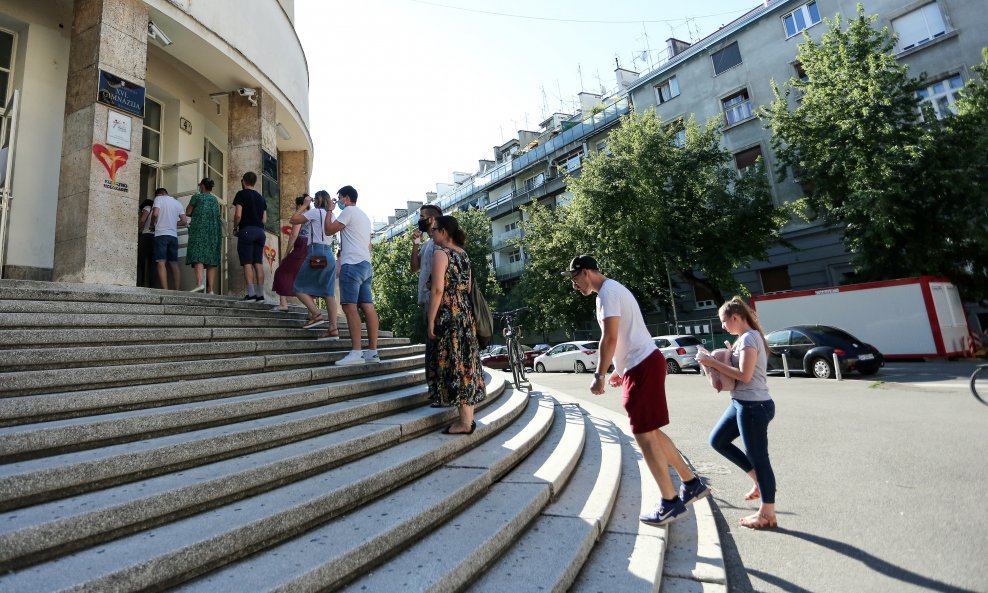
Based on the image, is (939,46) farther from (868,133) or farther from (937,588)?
(937,588)

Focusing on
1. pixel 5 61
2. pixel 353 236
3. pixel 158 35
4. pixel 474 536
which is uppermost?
pixel 158 35

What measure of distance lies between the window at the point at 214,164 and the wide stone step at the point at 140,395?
25.4ft

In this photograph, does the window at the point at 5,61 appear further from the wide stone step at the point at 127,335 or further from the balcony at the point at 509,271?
the balcony at the point at 509,271

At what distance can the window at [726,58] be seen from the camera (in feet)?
78.6

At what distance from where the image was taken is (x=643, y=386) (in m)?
3.11

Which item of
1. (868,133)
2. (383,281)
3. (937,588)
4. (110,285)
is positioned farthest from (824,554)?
(383,281)

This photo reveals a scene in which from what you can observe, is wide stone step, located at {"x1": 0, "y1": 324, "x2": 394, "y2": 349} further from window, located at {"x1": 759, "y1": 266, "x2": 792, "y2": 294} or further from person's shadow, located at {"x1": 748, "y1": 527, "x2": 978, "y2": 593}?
window, located at {"x1": 759, "y1": 266, "x2": 792, "y2": 294}

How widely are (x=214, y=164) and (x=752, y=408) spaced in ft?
37.0

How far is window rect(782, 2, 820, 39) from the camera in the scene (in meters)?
21.3

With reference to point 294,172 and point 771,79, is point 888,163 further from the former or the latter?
point 294,172

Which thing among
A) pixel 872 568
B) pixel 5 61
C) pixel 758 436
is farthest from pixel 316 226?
pixel 872 568

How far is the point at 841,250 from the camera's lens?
67.6 ft

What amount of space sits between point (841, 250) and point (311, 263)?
23054mm

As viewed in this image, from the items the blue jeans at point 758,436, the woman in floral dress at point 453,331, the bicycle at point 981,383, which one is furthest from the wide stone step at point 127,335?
the bicycle at point 981,383
